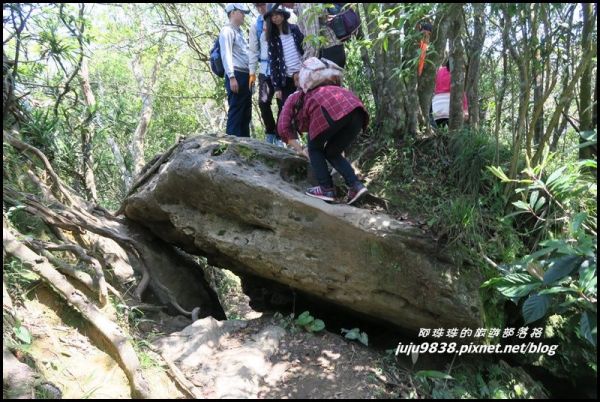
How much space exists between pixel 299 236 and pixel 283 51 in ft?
7.95

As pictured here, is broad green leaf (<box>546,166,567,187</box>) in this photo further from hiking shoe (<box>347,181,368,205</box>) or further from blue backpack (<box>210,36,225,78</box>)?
blue backpack (<box>210,36,225,78</box>)

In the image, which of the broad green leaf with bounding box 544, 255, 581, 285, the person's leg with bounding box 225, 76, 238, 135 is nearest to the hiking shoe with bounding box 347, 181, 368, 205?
the broad green leaf with bounding box 544, 255, 581, 285

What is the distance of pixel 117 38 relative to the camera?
1319cm

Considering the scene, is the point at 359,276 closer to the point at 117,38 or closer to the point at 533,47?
the point at 533,47

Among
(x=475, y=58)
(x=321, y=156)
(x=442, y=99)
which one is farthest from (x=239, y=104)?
(x=475, y=58)

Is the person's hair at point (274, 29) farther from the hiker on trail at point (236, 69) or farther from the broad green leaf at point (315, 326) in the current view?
the broad green leaf at point (315, 326)

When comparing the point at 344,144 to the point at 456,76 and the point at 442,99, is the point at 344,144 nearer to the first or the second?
the point at 456,76

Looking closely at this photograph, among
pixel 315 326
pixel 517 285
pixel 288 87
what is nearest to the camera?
pixel 517 285

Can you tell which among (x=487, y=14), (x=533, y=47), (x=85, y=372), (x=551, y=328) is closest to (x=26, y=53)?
(x=85, y=372)

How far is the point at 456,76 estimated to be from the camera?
5.14 meters

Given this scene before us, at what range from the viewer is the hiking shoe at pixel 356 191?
14.9ft

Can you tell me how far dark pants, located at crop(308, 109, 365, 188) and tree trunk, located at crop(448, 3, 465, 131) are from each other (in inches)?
50.9

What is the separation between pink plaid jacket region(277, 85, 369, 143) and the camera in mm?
4375

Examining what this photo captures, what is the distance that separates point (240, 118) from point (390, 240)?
9.67 feet
